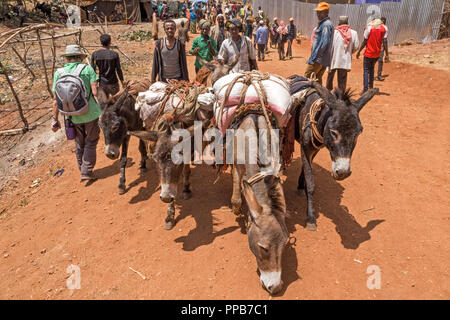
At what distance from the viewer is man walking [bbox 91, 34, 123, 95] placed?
6730 millimetres

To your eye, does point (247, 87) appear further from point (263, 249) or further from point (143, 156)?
point (143, 156)

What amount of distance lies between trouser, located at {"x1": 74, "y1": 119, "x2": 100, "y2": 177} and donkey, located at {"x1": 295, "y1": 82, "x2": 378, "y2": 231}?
4.53 m

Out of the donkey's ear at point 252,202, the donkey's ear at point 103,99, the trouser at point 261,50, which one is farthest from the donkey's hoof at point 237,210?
the trouser at point 261,50

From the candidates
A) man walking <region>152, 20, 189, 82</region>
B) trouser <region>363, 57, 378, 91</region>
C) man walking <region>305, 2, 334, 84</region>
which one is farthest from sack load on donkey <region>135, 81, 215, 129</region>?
trouser <region>363, 57, 378, 91</region>

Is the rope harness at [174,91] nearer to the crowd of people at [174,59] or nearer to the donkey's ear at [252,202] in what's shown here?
the crowd of people at [174,59]

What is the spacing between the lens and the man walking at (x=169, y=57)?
596 cm

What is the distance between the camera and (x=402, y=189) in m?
5.35

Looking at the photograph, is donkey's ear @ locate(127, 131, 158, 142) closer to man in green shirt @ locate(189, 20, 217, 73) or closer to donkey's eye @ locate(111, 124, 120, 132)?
donkey's eye @ locate(111, 124, 120, 132)

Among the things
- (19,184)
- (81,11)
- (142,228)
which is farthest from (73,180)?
(81,11)

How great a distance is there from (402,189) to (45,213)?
272 inches

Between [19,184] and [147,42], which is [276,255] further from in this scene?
[147,42]

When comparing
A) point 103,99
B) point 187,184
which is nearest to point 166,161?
point 187,184

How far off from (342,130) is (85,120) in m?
5.10

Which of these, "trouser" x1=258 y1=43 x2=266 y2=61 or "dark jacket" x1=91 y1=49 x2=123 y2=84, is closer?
"dark jacket" x1=91 y1=49 x2=123 y2=84
